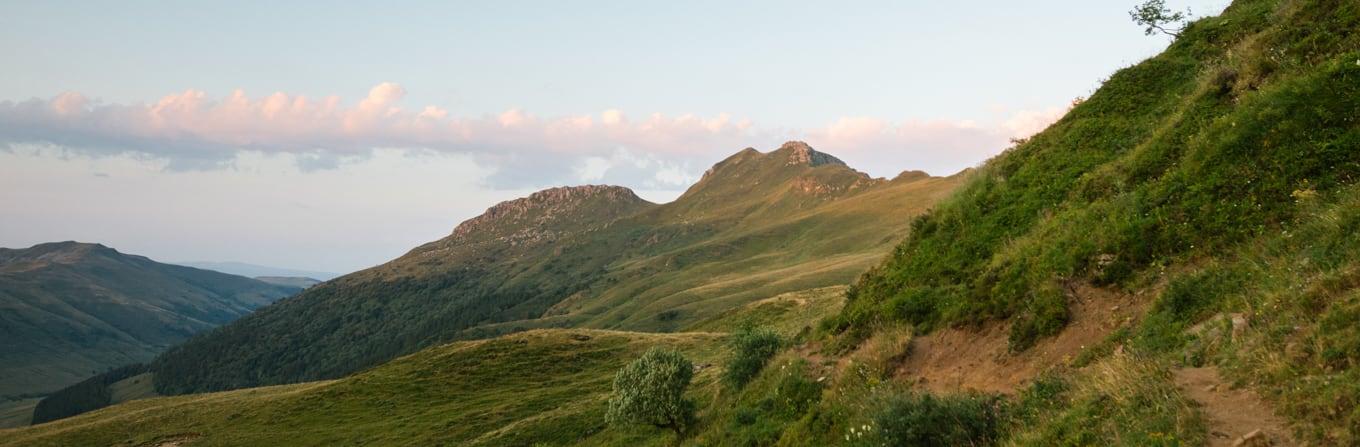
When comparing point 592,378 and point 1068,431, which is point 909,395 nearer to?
point 1068,431

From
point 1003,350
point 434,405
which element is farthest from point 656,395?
point 434,405

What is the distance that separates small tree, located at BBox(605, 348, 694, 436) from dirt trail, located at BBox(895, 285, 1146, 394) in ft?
48.0

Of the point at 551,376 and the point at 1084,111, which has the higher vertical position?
the point at 1084,111

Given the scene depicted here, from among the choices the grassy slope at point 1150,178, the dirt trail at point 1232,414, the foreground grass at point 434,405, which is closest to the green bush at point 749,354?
the grassy slope at point 1150,178

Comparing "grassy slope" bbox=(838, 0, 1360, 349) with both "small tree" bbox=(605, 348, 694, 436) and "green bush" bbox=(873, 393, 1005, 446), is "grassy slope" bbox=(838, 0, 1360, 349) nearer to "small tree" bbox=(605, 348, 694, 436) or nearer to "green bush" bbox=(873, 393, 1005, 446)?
"green bush" bbox=(873, 393, 1005, 446)

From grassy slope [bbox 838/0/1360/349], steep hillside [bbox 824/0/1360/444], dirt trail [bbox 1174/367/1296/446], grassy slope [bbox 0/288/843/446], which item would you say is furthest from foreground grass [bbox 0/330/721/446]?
dirt trail [bbox 1174/367/1296/446]

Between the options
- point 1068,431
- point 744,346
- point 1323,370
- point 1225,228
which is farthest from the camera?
point 744,346

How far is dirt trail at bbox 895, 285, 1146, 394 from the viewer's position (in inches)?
647

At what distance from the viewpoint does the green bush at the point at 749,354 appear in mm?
29891

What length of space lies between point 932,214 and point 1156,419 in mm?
17799

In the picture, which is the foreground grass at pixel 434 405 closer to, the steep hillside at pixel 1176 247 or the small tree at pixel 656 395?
the small tree at pixel 656 395

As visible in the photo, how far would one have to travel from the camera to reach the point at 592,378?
80375mm

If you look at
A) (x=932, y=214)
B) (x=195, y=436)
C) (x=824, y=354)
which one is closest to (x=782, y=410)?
(x=824, y=354)

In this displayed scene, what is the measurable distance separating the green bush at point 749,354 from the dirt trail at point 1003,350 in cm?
1000
